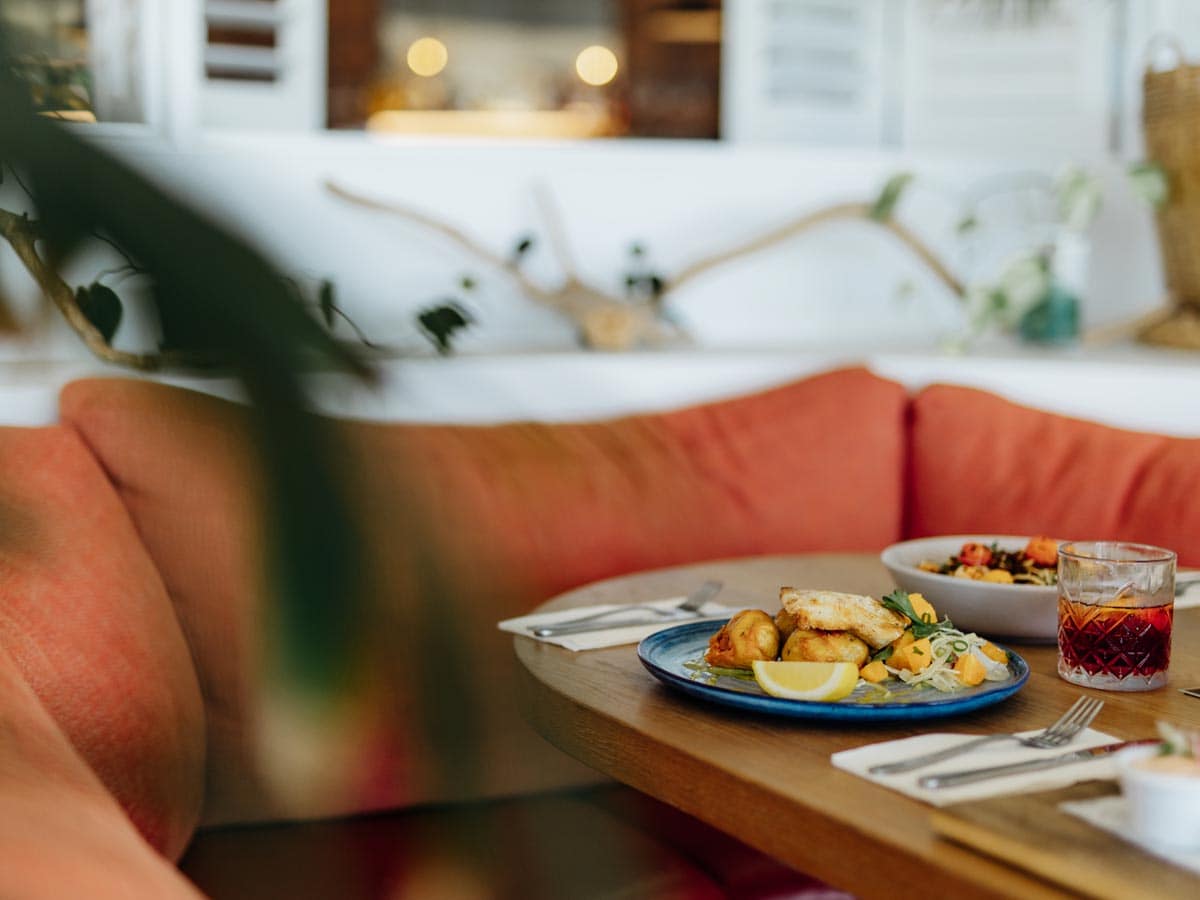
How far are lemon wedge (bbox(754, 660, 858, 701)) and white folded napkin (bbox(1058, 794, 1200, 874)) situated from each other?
0.21 metres

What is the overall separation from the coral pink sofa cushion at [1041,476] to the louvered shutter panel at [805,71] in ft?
2.67

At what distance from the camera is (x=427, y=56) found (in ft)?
24.4

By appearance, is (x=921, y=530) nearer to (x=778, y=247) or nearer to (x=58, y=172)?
(x=778, y=247)

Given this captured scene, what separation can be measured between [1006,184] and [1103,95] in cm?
29

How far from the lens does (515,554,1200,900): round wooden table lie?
0.80 meters

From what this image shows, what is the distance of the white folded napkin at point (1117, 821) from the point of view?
0.74 m

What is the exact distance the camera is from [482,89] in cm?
747

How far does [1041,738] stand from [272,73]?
2.03 metres

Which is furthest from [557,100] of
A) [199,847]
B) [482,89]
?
[199,847]

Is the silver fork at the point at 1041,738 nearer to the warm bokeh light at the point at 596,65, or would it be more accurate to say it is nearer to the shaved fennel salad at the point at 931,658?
the shaved fennel salad at the point at 931,658

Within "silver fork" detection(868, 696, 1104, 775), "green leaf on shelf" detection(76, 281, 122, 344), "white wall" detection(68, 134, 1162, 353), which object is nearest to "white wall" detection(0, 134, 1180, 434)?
"white wall" detection(68, 134, 1162, 353)

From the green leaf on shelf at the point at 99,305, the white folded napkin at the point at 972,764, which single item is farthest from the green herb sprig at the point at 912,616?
the green leaf on shelf at the point at 99,305

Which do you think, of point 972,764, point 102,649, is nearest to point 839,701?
point 972,764

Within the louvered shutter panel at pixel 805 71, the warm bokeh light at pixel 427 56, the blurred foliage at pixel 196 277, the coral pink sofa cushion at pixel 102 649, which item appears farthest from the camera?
the warm bokeh light at pixel 427 56
